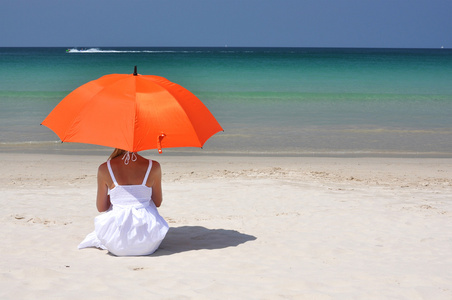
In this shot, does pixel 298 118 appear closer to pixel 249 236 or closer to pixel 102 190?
pixel 249 236

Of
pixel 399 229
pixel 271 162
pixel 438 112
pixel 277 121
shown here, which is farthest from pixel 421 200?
pixel 438 112

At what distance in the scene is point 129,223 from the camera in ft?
16.7

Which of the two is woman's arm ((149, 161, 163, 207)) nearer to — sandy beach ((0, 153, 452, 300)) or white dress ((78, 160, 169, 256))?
white dress ((78, 160, 169, 256))

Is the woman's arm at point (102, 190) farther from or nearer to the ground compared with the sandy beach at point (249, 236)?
farther from the ground

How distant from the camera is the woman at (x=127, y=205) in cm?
509

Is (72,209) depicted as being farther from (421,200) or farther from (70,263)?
(421,200)

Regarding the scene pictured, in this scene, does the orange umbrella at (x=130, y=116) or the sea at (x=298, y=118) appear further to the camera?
the sea at (x=298, y=118)

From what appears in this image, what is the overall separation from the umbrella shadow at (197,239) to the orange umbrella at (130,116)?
3.95 feet

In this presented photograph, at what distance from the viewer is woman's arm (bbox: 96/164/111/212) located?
508cm

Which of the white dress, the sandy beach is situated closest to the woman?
the white dress

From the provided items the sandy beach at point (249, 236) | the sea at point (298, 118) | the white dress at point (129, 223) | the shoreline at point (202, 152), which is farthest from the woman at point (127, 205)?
the sea at point (298, 118)

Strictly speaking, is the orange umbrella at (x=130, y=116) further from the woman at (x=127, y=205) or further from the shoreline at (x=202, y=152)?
the shoreline at (x=202, y=152)

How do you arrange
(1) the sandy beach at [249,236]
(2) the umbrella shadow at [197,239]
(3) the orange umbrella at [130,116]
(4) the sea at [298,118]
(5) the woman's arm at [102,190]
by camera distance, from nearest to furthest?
(1) the sandy beach at [249,236] < (3) the orange umbrella at [130,116] < (5) the woman's arm at [102,190] < (2) the umbrella shadow at [197,239] < (4) the sea at [298,118]

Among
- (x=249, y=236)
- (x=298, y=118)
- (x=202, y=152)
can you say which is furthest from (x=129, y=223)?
(x=298, y=118)
